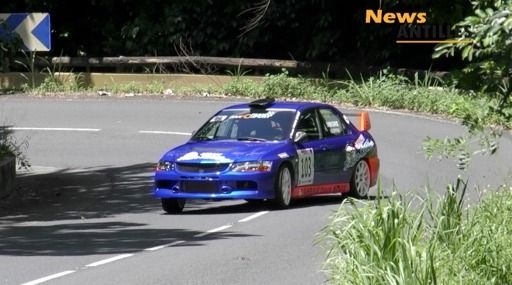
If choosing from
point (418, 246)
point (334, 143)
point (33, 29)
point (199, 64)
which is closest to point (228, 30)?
point (199, 64)

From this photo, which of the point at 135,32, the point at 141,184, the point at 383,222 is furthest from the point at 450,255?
the point at 135,32

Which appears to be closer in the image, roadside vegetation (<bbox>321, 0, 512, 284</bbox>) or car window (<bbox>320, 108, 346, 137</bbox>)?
roadside vegetation (<bbox>321, 0, 512, 284</bbox>)

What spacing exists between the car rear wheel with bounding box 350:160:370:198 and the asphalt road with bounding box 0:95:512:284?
431 millimetres

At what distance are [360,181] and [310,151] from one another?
1455 mm

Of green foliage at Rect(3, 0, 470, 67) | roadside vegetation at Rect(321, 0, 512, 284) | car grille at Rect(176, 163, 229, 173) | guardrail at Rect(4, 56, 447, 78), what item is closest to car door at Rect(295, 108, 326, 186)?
car grille at Rect(176, 163, 229, 173)

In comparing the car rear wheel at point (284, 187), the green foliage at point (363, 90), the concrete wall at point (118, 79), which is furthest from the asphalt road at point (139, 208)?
the concrete wall at point (118, 79)

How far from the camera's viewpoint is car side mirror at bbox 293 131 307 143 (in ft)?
57.5

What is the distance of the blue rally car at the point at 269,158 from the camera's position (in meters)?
16.6

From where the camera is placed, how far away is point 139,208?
57.9ft

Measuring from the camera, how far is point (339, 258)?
979cm

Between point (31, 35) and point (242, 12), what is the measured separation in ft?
51.4

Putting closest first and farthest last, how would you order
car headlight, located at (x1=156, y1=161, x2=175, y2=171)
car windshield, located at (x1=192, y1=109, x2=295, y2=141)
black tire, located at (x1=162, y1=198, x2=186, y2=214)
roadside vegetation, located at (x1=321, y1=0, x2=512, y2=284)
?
roadside vegetation, located at (x1=321, y1=0, x2=512, y2=284), car headlight, located at (x1=156, y1=161, x2=175, y2=171), black tire, located at (x1=162, y1=198, x2=186, y2=214), car windshield, located at (x1=192, y1=109, x2=295, y2=141)

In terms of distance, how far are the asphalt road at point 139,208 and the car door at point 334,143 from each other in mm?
476

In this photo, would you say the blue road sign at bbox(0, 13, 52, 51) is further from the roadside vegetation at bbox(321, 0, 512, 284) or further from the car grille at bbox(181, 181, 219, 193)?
the roadside vegetation at bbox(321, 0, 512, 284)
